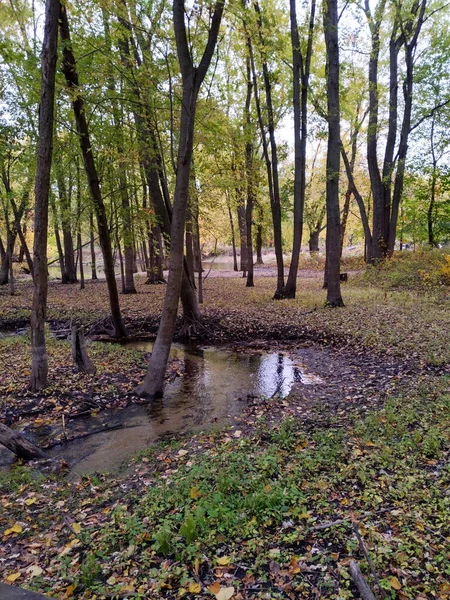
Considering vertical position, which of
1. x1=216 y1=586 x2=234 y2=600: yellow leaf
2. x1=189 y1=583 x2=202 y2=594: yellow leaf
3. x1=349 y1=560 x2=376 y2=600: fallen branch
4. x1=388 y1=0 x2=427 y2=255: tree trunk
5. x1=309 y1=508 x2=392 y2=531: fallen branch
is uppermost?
x1=388 y1=0 x2=427 y2=255: tree trunk

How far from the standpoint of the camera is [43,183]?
244 inches

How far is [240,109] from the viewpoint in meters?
17.9

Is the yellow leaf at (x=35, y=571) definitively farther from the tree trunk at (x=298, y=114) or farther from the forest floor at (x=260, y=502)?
the tree trunk at (x=298, y=114)

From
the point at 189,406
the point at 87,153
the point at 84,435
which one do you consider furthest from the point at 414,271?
the point at 84,435

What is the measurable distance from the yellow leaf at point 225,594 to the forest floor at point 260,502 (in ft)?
0.03

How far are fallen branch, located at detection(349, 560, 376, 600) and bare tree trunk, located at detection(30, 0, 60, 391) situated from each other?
582 centimetres

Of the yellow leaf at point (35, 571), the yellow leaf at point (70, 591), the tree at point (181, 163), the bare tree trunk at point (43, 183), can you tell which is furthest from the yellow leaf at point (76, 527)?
the bare tree trunk at point (43, 183)

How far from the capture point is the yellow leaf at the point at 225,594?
8.54ft

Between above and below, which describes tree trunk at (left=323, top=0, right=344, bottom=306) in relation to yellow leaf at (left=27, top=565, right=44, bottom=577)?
above

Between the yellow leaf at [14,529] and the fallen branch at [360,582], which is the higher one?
the fallen branch at [360,582]

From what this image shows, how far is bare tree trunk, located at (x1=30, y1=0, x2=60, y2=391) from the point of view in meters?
5.84

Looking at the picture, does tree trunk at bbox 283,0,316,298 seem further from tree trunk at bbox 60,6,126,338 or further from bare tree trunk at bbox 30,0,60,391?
bare tree trunk at bbox 30,0,60,391

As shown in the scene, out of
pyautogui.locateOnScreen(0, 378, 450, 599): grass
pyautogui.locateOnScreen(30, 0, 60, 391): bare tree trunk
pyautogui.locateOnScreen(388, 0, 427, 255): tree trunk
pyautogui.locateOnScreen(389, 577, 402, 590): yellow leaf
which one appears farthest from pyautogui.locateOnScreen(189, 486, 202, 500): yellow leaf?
pyautogui.locateOnScreen(388, 0, 427, 255): tree trunk

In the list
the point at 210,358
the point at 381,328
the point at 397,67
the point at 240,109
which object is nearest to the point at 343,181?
the point at 397,67
